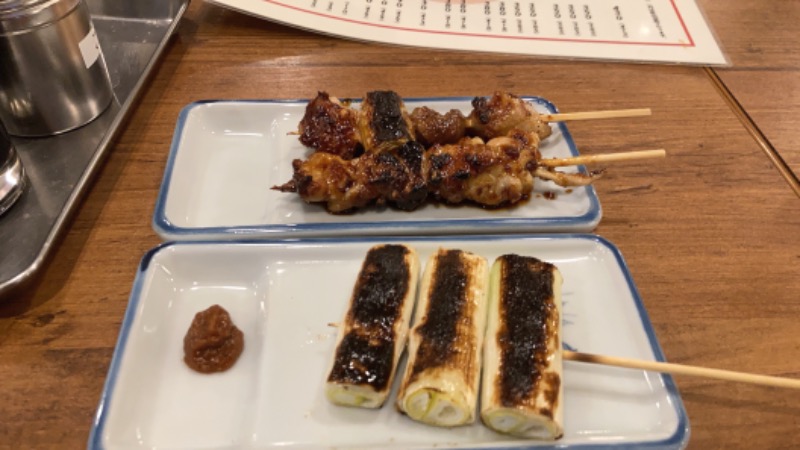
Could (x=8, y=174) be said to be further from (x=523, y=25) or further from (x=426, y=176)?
(x=523, y=25)

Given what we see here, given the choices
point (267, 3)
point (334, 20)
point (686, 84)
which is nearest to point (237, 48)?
point (267, 3)

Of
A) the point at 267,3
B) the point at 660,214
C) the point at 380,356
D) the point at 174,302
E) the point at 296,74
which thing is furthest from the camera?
the point at 267,3

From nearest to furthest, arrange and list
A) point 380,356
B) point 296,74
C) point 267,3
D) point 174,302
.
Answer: point 380,356, point 174,302, point 296,74, point 267,3

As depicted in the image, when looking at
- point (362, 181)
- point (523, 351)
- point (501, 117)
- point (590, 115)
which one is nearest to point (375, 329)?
point (523, 351)

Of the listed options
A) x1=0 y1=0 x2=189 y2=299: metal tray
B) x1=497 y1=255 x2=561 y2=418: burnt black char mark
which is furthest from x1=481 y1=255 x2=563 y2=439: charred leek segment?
x1=0 y1=0 x2=189 y2=299: metal tray

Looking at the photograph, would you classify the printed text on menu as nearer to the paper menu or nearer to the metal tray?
the paper menu

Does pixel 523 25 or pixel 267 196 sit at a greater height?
pixel 523 25

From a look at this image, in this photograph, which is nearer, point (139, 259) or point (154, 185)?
point (139, 259)

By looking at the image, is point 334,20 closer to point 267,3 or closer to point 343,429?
point 267,3
